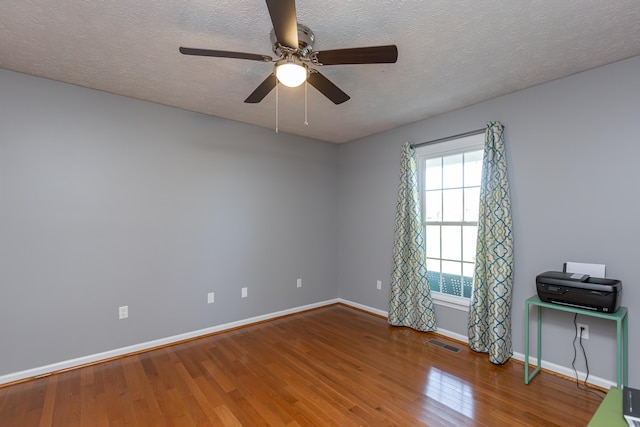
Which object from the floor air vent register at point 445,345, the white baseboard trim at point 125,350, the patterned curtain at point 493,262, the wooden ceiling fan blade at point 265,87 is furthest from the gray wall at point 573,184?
the white baseboard trim at point 125,350

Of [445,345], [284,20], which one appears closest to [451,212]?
[445,345]

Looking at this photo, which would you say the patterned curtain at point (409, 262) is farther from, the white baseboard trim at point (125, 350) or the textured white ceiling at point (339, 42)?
the white baseboard trim at point (125, 350)

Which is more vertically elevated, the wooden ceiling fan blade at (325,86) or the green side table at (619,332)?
the wooden ceiling fan blade at (325,86)

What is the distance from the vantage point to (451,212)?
3.49 m

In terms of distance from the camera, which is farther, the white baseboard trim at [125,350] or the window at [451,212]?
the window at [451,212]

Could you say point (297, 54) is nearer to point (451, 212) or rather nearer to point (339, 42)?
point (339, 42)

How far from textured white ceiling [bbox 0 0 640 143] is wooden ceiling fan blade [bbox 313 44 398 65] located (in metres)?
0.29

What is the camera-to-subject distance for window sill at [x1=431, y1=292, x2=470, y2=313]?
3.28 meters

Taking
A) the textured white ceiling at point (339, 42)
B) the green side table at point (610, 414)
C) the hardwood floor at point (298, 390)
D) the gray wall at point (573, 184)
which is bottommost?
the hardwood floor at point (298, 390)

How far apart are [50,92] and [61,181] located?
2.58 ft

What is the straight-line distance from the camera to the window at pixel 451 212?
3.29m

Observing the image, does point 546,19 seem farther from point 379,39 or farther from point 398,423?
point 398,423

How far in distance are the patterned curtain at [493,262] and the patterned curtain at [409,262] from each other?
61cm

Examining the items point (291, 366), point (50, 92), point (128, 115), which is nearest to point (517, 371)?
point (291, 366)
